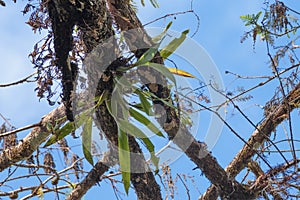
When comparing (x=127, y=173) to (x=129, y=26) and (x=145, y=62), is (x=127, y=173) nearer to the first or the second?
(x=145, y=62)

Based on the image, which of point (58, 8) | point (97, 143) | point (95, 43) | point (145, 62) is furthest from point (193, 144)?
point (58, 8)

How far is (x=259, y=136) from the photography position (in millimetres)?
2256

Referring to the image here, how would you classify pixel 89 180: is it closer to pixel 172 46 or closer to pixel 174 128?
pixel 174 128

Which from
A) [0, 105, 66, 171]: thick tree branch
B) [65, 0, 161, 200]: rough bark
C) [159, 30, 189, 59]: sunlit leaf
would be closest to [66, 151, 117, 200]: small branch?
[0, 105, 66, 171]: thick tree branch

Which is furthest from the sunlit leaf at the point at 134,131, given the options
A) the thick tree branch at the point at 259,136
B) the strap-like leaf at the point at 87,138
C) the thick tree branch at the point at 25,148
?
the thick tree branch at the point at 25,148

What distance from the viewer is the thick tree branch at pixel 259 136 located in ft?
7.05

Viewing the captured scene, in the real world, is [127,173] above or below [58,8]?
below

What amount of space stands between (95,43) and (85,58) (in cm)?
7

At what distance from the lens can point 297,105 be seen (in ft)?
6.97

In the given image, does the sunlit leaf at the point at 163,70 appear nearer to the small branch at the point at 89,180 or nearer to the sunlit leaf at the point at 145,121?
the sunlit leaf at the point at 145,121

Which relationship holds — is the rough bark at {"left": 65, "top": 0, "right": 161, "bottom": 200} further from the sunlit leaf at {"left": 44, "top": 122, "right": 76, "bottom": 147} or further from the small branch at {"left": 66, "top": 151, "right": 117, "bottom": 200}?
the small branch at {"left": 66, "top": 151, "right": 117, "bottom": 200}

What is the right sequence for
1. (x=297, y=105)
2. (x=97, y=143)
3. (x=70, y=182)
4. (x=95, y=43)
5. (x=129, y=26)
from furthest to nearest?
(x=70, y=182)
(x=297, y=105)
(x=97, y=143)
(x=129, y=26)
(x=95, y=43)

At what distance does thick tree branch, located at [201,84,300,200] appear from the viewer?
215cm

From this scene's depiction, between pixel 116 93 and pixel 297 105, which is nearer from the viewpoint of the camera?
pixel 116 93
